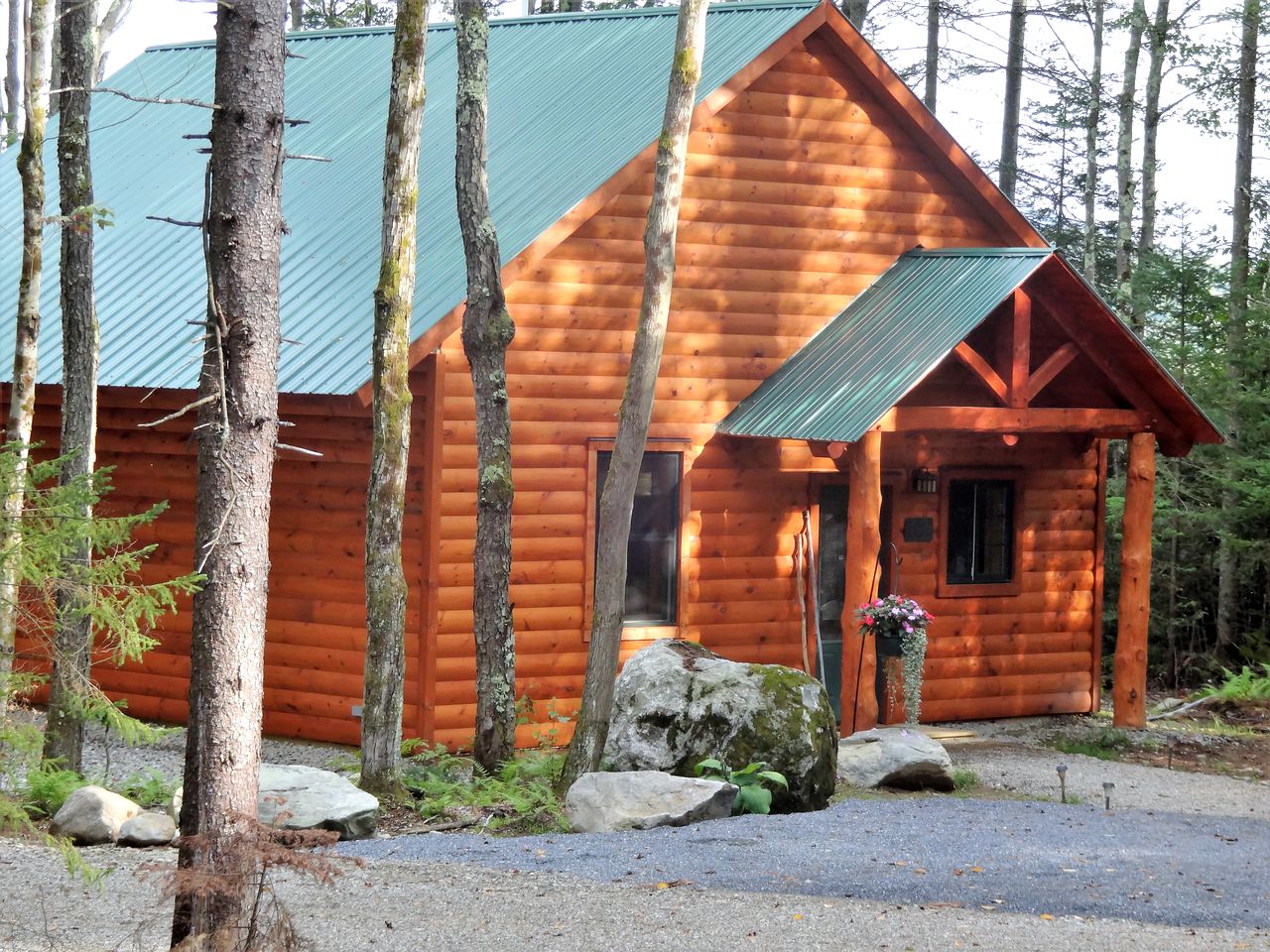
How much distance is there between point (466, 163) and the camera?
1162 centimetres

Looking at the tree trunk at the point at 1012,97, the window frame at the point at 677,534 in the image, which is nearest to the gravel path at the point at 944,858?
the window frame at the point at 677,534

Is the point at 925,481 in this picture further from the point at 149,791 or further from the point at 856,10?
the point at 856,10

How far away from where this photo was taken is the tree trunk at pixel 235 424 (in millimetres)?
6449

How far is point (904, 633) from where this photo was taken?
1320cm

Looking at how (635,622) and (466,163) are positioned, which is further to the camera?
(635,622)

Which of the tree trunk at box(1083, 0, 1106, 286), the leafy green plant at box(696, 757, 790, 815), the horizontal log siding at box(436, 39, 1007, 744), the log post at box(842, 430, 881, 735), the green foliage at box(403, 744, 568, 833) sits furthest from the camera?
the tree trunk at box(1083, 0, 1106, 286)

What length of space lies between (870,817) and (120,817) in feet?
15.1

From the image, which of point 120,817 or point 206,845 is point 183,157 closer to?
point 120,817

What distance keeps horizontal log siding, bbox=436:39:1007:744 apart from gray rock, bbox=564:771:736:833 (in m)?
3.22

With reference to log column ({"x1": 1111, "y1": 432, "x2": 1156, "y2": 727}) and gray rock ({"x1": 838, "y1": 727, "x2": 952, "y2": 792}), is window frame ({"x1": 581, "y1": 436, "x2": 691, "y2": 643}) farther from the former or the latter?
log column ({"x1": 1111, "y1": 432, "x2": 1156, "y2": 727})

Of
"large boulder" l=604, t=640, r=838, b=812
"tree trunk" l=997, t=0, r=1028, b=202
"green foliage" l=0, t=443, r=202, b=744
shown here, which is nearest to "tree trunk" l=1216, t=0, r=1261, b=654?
"tree trunk" l=997, t=0, r=1028, b=202

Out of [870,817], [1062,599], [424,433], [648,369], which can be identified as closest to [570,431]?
[424,433]

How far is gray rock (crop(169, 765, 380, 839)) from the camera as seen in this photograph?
9320 mm

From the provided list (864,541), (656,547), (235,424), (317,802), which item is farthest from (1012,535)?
(235,424)
